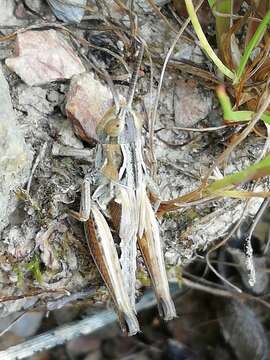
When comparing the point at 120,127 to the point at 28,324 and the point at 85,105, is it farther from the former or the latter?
the point at 28,324

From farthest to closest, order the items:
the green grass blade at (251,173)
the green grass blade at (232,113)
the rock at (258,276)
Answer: the rock at (258,276) → the green grass blade at (232,113) → the green grass blade at (251,173)

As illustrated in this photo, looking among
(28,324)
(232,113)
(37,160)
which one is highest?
(232,113)

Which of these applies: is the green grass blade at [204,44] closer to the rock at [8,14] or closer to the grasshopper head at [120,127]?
the grasshopper head at [120,127]

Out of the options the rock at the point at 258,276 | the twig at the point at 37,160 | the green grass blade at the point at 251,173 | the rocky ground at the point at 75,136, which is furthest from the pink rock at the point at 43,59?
the rock at the point at 258,276

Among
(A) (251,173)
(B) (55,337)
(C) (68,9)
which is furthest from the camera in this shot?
(B) (55,337)

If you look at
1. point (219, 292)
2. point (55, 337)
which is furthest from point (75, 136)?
point (219, 292)

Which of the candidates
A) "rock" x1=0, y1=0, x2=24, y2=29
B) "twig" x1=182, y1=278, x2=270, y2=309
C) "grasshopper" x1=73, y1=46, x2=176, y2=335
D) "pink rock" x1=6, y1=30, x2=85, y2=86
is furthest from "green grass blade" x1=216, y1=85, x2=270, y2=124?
"twig" x1=182, y1=278, x2=270, y2=309
